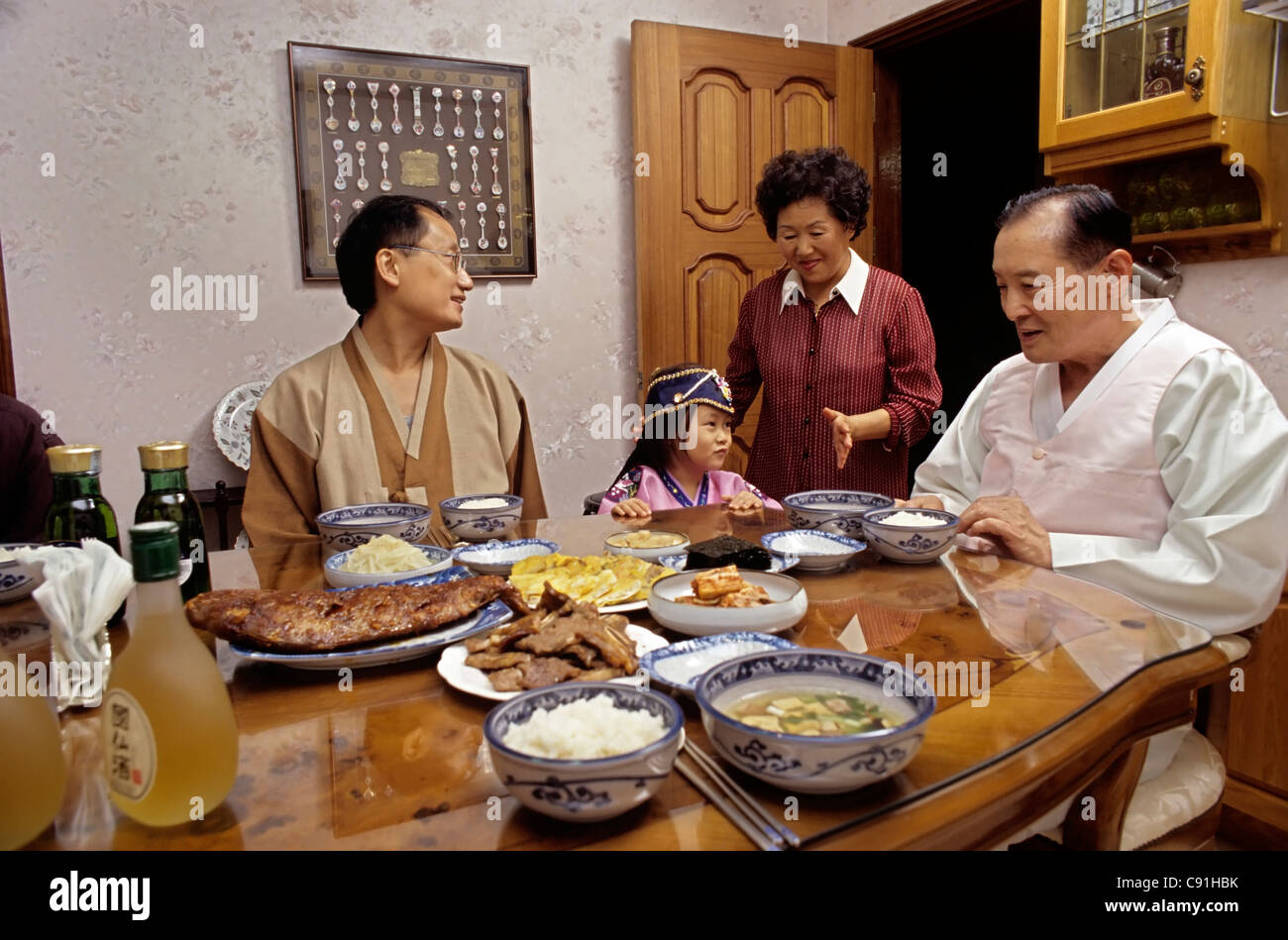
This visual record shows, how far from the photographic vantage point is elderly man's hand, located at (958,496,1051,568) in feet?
5.72

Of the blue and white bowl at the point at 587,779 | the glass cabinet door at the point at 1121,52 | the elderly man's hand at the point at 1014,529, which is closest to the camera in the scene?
the blue and white bowl at the point at 587,779

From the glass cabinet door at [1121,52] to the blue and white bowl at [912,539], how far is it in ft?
6.52

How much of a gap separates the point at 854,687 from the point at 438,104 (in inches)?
144

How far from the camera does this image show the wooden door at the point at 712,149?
411 centimetres

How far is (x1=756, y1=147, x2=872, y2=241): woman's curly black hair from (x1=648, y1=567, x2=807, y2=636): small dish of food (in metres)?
1.95

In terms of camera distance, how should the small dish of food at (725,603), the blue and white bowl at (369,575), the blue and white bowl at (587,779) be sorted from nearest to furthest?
the blue and white bowl at (587,779) < the small dish of food at (725,603) < the blue and white bowl at (369,575)

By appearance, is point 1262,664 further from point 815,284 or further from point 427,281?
point 427,281

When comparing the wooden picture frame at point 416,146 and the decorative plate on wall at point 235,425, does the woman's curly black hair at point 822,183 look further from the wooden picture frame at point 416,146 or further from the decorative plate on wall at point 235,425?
the decorative plate on wall at point 235,425

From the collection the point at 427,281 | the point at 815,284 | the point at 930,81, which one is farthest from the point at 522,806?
the point at 930,81

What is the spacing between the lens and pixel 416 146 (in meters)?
3.94

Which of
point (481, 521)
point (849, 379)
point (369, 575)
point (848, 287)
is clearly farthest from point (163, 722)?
point (848, 287)

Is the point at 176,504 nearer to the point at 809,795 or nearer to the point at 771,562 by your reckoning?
the point at 771,562

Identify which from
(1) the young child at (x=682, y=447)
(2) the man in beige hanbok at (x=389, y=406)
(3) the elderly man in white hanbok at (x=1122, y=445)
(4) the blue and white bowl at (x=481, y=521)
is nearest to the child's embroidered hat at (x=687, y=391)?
(1) the young child at (x=682, y=447)

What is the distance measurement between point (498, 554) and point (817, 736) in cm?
102
